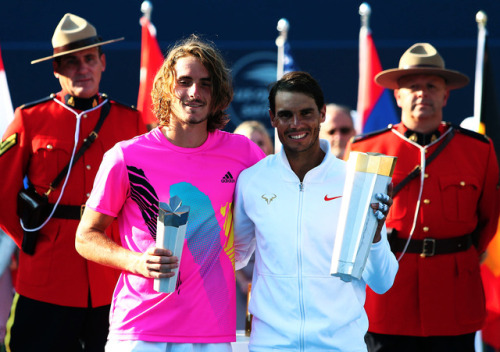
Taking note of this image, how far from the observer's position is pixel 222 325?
3.40m

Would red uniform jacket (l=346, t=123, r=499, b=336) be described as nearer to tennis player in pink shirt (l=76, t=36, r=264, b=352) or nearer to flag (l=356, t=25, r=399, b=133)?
tennis player in pink shirt (l=76, t=36, r=264, b=352)

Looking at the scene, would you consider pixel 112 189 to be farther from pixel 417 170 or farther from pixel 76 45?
pixel 417 170

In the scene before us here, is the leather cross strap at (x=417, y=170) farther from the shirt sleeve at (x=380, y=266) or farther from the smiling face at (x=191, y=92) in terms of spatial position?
the smiling face at (x=191, y=92)

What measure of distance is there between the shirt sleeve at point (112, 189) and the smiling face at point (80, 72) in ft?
5.20

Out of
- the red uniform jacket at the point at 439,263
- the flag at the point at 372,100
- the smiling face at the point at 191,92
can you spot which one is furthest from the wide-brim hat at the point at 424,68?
the flag at the point at 372,100

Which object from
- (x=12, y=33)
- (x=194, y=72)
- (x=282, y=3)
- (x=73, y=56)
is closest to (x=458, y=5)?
(x=282, y=3)

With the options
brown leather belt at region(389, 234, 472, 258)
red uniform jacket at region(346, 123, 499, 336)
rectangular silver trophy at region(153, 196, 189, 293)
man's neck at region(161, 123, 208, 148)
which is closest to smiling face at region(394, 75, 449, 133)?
red uniform jacket at region(346, 123, 499, 336)

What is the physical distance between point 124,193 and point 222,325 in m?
0.66

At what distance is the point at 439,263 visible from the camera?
490 centimetres

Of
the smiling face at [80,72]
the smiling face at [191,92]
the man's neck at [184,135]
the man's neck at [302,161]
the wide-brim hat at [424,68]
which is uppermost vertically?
the wide-brim hat at [424,68]

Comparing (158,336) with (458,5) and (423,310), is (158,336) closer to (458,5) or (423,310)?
(423,310)

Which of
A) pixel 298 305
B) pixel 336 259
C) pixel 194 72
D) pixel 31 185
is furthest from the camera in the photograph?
pixel 31 185

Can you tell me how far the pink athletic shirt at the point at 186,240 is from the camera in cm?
336

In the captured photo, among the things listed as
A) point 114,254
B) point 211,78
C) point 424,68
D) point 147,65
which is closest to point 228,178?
point 211,78
